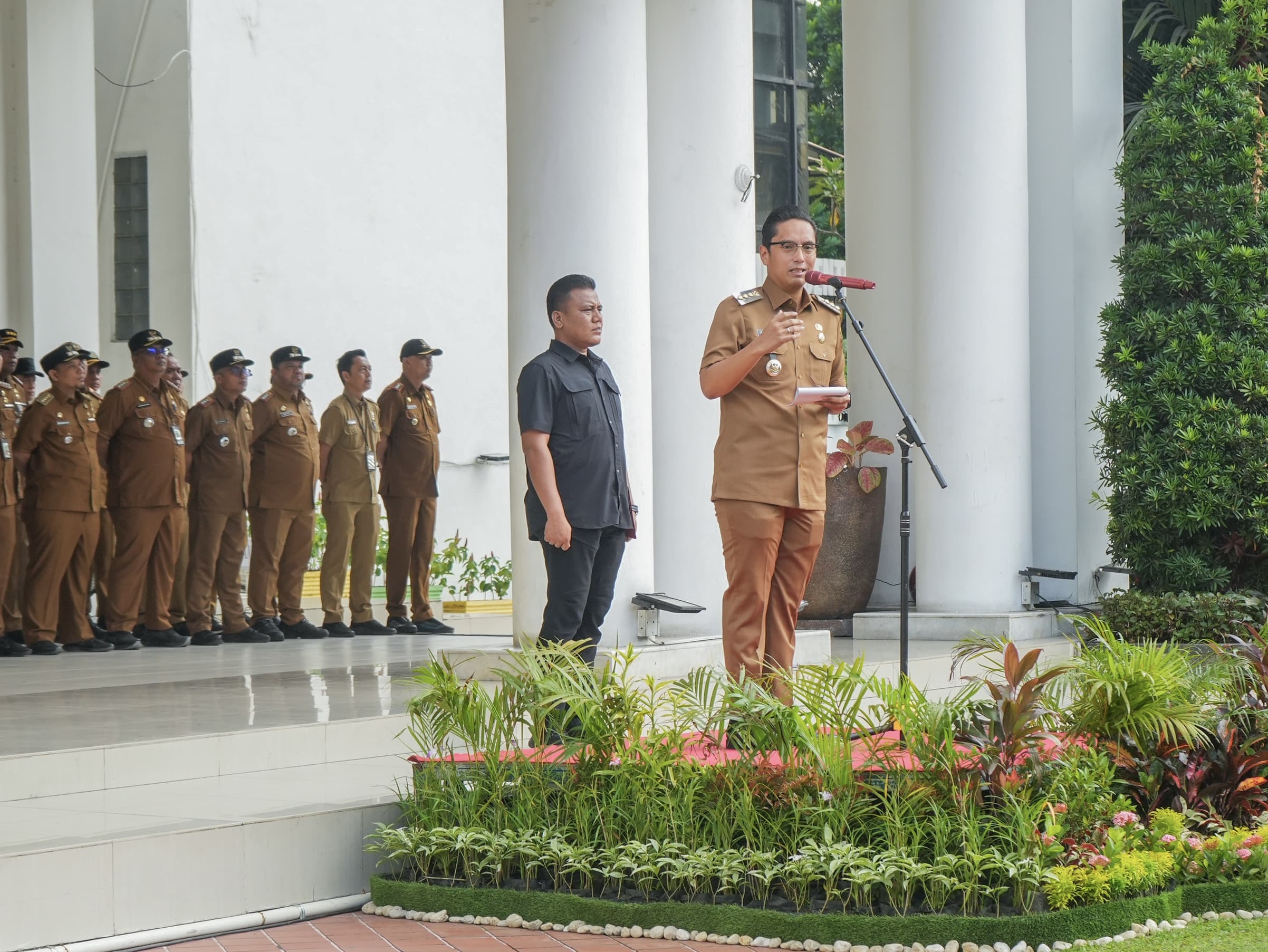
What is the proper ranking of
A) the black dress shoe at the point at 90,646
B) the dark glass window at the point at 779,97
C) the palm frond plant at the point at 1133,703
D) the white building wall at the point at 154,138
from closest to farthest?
1. the palm frond plant at the point at 1133,703
2. the black dress shoe at the point at 90,646
3. the white building wall at the point at 154,138
4. the dark glass window at the point at 779,97

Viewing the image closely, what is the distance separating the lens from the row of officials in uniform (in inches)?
430

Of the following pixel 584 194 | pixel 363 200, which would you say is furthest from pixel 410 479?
pixel 584 194

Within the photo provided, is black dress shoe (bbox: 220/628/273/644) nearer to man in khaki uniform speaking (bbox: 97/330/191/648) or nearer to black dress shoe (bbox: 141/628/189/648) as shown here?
black dress shoe (bbox: 141/628/189/648)

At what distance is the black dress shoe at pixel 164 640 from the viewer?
11477mm

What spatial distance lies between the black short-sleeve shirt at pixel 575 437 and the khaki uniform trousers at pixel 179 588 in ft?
18.6

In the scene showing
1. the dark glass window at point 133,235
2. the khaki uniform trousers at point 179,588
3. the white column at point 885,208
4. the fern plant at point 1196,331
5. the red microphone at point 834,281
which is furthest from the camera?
the dark glass window at point 133,235

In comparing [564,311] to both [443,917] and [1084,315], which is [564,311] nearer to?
[443,917]

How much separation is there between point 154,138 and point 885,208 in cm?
611

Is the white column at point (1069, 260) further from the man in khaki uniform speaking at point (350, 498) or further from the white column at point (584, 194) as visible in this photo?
the man in khaki uniform speaking at point (350, 498)

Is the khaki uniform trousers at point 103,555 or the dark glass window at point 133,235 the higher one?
the dark glass window at point 133,235

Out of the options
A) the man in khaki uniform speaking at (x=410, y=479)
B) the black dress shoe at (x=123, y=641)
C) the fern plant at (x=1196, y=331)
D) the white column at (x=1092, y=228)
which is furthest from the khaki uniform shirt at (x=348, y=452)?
the fern plant at (x=1196, y=331)

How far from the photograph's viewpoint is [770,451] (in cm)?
599

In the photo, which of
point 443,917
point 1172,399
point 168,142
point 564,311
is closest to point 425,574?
point 168,142

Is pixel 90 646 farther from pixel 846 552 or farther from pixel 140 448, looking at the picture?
pixel 846 552
